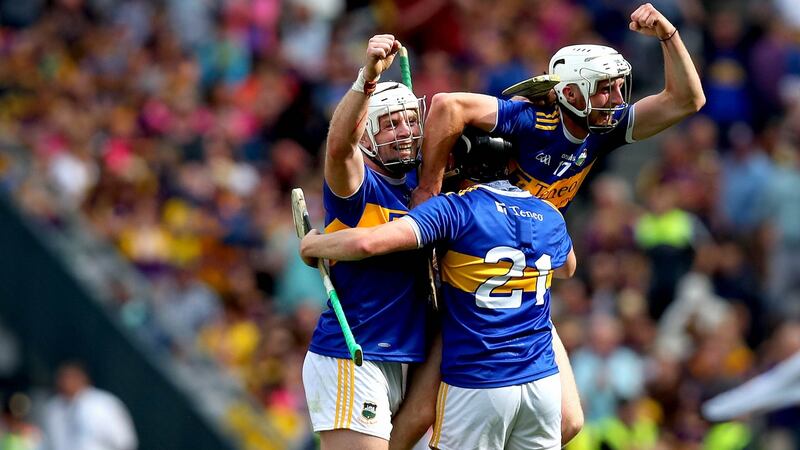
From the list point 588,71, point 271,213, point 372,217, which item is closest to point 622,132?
→ point 588,71

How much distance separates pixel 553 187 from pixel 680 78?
2.52 feet

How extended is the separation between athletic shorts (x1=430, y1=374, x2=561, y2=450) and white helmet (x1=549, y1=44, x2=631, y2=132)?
122cm

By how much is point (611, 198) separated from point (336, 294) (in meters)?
7.95

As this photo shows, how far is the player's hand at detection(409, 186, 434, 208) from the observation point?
7.73m

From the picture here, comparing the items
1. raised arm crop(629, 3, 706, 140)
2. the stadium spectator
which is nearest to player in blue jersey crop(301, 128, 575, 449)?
raised arm crop(629, 3, 706, 140)

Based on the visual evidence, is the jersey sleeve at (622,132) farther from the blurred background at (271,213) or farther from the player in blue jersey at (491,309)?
the blurred background at (271,213)

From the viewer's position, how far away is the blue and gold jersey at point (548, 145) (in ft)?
25.4

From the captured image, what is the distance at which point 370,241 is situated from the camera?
7.26 m

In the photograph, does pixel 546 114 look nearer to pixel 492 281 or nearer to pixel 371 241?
pixel 492 281

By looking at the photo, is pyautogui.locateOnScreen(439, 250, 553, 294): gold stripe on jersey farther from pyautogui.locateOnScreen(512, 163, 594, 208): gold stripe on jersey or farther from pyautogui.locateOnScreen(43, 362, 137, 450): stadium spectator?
pyautogui.locateOnScreen(43, 362, 137, 450): stadium spectator

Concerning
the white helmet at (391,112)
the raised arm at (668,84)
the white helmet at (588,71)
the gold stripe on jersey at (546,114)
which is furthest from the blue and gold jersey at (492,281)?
the raised arm at (668,84)

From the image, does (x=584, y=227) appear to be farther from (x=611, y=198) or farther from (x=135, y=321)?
(x=135, y=321)

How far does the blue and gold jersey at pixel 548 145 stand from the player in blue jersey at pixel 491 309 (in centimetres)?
18

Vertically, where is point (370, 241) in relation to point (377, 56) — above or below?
below
